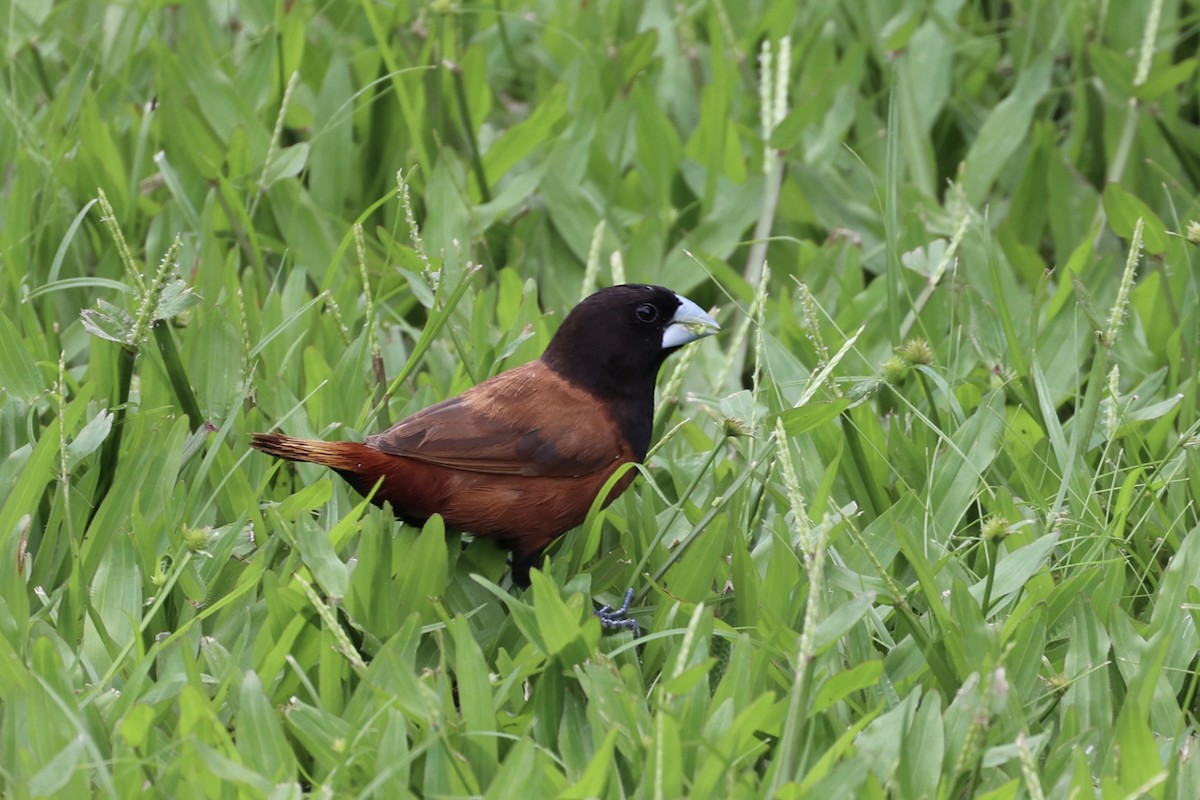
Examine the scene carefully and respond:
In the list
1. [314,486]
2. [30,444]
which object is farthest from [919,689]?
[30,444]

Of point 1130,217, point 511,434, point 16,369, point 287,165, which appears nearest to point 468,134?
point 287,165

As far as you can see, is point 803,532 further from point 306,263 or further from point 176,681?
point 306,263

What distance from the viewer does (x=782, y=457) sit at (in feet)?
6.97

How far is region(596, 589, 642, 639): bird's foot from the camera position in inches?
109

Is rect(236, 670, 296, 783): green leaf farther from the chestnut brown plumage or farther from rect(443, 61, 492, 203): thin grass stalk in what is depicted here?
rect(443, 61, 492, 203): thin grass stalk

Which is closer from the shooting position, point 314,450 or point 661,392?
point 314,450

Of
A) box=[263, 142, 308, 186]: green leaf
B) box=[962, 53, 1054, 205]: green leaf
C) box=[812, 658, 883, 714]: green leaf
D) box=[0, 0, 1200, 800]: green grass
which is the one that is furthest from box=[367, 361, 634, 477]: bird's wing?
box=[962, 53, 1054, 205]: green leaf

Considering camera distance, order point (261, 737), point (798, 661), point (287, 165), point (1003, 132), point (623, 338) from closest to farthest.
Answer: point (798, 661)
point (261, 737)
point (623, 338)
point (287, 165)
point (1003, 132)

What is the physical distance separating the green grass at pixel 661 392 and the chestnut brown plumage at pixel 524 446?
0.09 metres

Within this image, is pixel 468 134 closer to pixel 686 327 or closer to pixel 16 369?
pixel 686 327

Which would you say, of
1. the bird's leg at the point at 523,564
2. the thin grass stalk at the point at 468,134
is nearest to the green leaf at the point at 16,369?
the bird's leg at the point at 523,564

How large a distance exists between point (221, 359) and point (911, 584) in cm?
152

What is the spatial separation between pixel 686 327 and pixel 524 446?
523mm

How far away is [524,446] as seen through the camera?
2.99 metres
